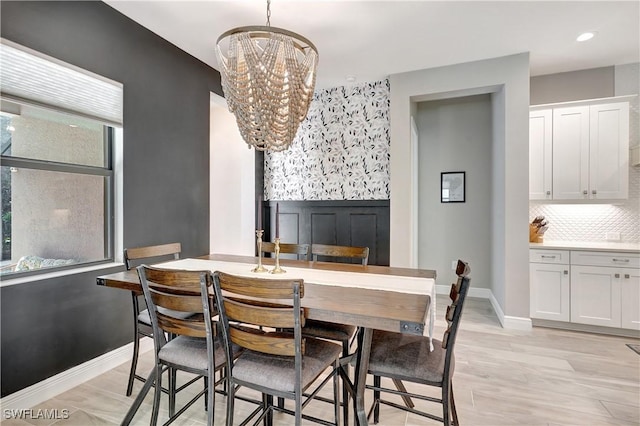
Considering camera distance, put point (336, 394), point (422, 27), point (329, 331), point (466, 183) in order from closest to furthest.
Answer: point (336, 394), point (329, 331), point (422, 27), point (466, 183)

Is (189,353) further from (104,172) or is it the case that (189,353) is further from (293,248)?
(104,172)

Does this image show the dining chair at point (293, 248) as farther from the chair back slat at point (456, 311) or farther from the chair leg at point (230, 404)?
the chair back slat at point (456, 311)

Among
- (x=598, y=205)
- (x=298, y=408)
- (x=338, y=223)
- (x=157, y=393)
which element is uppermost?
(x=598, y=205)

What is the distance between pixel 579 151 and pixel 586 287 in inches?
55.2

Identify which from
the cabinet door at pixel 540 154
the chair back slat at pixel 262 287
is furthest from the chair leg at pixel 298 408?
the cabinet door at pixel 540 154

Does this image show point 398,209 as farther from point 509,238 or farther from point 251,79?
point 251,79

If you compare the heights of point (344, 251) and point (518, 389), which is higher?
point (344, 251)

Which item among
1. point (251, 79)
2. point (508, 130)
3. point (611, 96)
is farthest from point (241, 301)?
point (611, 96)

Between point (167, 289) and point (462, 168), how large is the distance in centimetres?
409

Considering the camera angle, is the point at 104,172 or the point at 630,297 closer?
the point at 104,172

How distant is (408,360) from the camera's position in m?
1.63

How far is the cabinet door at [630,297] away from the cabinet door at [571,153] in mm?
837

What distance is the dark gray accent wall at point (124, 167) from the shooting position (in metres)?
2.08

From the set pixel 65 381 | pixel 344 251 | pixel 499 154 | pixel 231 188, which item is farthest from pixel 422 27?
pixel 65 381
